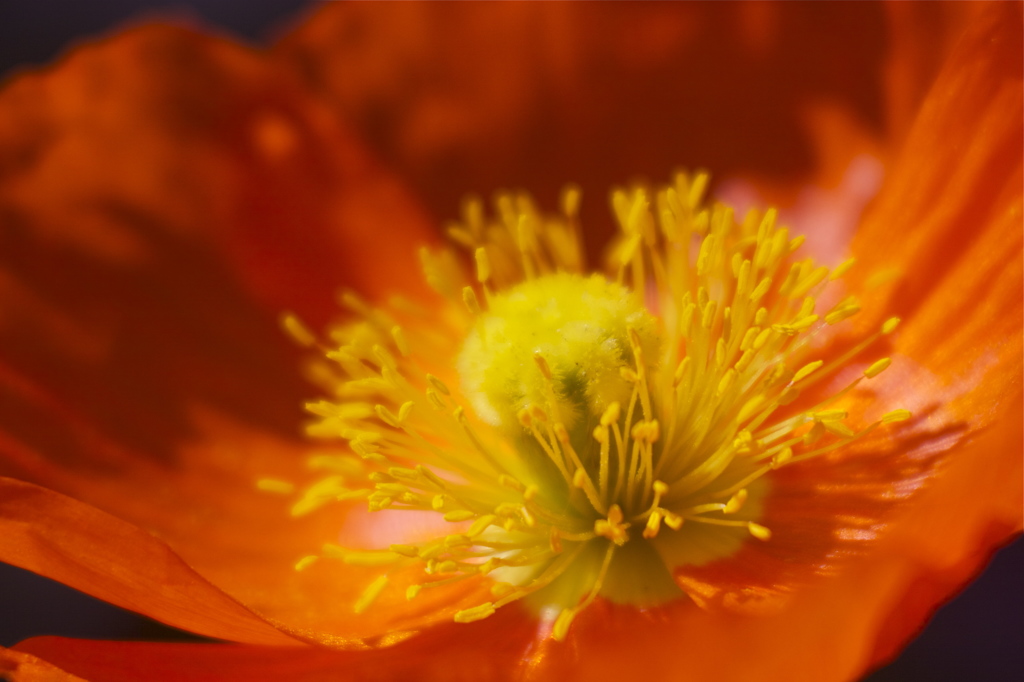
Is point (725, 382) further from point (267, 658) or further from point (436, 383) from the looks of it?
point (267, 658)

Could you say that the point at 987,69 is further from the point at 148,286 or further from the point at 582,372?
the point at 148,286

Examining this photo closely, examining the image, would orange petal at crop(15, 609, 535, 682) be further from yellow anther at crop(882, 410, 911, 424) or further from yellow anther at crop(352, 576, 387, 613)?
yellow anther at crop(882, 410, 911, 424)

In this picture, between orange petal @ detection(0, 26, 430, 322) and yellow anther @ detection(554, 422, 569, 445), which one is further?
orange petal @ detection(0, 26, 430, 322)

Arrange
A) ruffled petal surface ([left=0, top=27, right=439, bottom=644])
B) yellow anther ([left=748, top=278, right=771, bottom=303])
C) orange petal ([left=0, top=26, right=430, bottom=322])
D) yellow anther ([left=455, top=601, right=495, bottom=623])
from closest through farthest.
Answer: yellow anther ([left=455, top=601, right=495, bottom=623])
yellow anther ([left=748, top=278, right=771, bottom=303])
ruffled petal surface ([left=0, top=27, right=439, bottom=644])
orange petal ([left=0, top=26, right=430, bottom=322])

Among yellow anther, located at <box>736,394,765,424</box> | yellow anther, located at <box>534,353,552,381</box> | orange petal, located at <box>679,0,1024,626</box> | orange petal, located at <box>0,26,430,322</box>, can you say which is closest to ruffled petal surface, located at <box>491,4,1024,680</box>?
orange petal, located at <box>679,0,1024,626</box>

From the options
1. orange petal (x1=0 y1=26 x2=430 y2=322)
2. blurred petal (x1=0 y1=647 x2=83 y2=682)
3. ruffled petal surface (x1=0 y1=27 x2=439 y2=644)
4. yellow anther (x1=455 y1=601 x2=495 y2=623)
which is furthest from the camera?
orange petal (x1=0 y1=26 x2=430 y2=322)

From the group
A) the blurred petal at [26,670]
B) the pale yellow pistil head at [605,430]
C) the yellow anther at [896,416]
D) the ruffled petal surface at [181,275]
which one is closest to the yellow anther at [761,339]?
the pale yellow pistil head at [605,430]

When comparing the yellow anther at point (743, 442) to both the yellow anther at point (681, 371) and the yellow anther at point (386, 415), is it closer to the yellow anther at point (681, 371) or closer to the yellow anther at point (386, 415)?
the yellow anther at point (681, 371)

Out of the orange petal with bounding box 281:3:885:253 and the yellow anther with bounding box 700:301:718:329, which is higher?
the orange petal with bounding box 281:3:885:253
